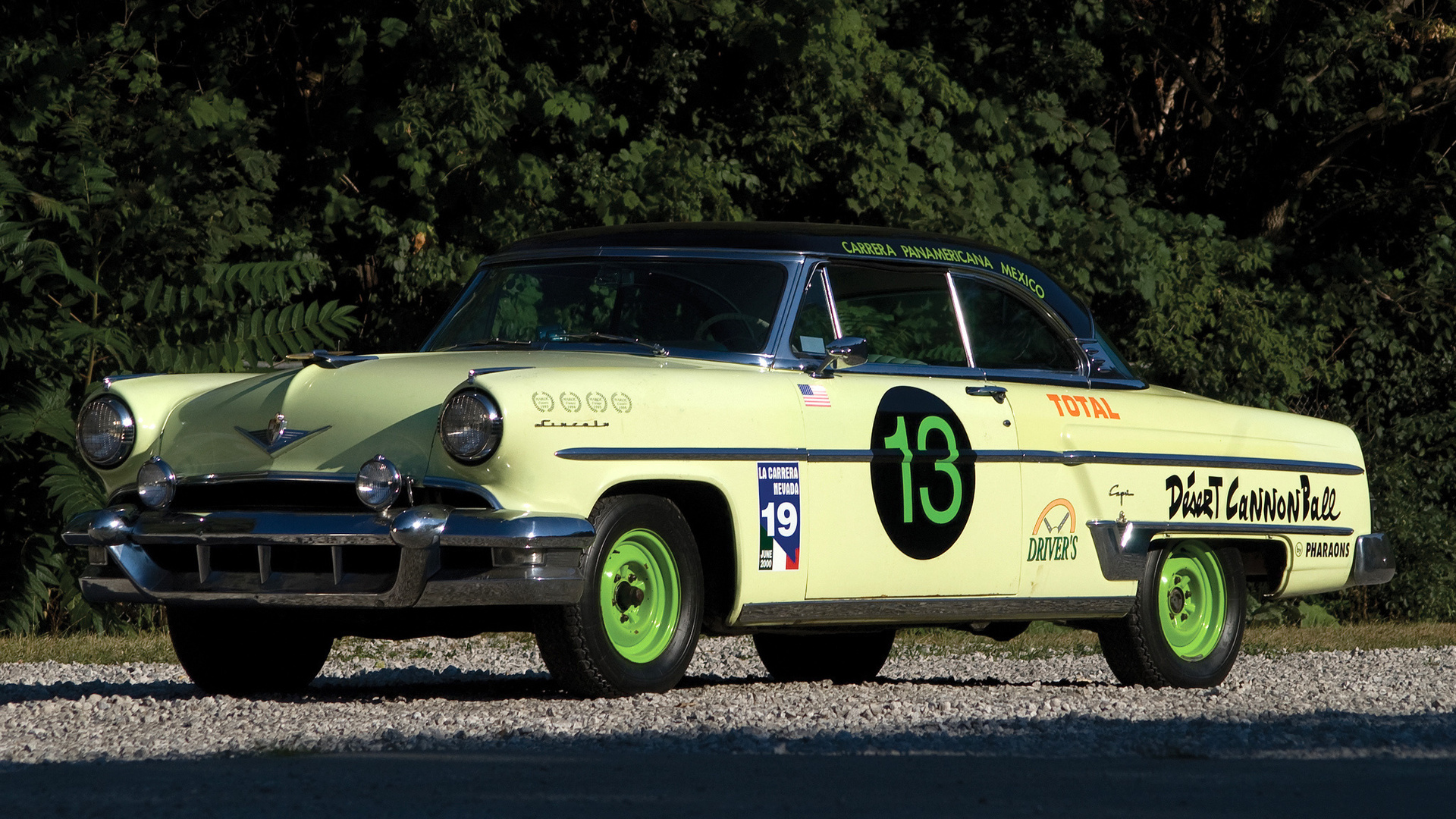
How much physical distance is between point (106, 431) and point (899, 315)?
118 inches

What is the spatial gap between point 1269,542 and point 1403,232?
42.3 feet

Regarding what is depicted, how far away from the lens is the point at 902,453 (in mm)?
6586

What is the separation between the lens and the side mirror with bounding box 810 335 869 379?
6496 mm

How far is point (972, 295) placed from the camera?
740 cm

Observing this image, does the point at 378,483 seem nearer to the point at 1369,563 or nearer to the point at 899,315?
the point at 899,315

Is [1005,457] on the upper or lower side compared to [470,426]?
lower

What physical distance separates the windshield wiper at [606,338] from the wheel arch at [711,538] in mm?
599

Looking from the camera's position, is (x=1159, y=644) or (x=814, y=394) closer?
(x=814, y=394)

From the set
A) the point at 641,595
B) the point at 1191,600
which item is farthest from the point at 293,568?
the point at 1191,600

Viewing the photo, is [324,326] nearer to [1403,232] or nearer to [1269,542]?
[1269,542]

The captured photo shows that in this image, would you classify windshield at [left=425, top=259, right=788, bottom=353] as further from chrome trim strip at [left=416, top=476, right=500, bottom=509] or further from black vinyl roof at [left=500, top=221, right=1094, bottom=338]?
chrome trim strip at [left=416, top=476, right=500, bottom=509]

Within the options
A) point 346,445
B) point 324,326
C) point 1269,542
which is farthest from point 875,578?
point 324,326

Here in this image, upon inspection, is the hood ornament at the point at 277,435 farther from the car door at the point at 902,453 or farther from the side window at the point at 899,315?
the side window at the point at 899,315

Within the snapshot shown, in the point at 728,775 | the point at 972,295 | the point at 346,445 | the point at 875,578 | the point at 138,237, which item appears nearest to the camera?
the point at 728,775
